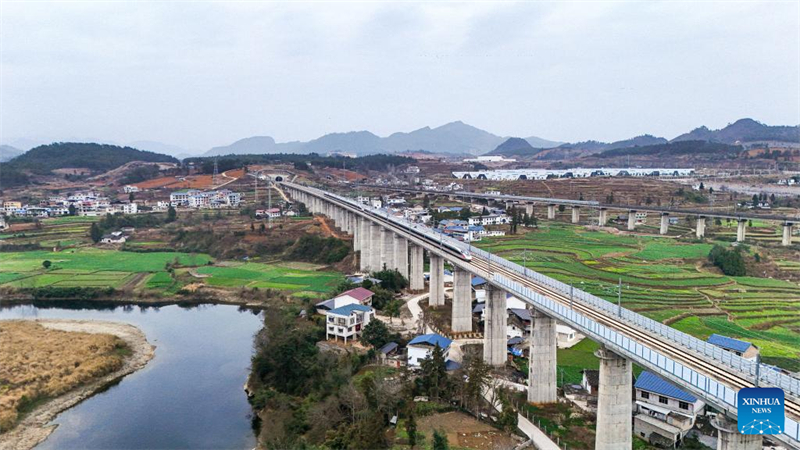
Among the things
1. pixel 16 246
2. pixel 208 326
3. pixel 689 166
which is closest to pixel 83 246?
pixel 16 246

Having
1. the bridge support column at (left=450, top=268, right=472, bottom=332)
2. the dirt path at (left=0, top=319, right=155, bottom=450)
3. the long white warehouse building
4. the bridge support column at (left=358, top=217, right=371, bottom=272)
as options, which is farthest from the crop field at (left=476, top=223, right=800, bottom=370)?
the long white warehouse building

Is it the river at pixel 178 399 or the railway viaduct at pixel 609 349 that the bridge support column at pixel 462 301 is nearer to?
the railway viaduct at pixel 609 349

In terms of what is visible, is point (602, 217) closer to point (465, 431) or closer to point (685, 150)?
point (465, 431)

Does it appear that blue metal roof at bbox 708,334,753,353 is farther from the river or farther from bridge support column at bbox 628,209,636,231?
bridge support column at bbox 628,209,636,231

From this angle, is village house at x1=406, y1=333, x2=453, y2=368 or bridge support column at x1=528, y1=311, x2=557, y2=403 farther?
village house at x1=406, y1=333, x2=453, y2=368

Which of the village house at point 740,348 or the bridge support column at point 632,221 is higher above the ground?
the bridge support column at point 632,221

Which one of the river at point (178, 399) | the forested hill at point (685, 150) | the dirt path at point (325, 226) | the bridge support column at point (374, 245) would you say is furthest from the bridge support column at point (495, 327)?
the forested hill at point (685, 150)

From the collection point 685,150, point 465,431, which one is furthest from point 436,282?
point 685,150
